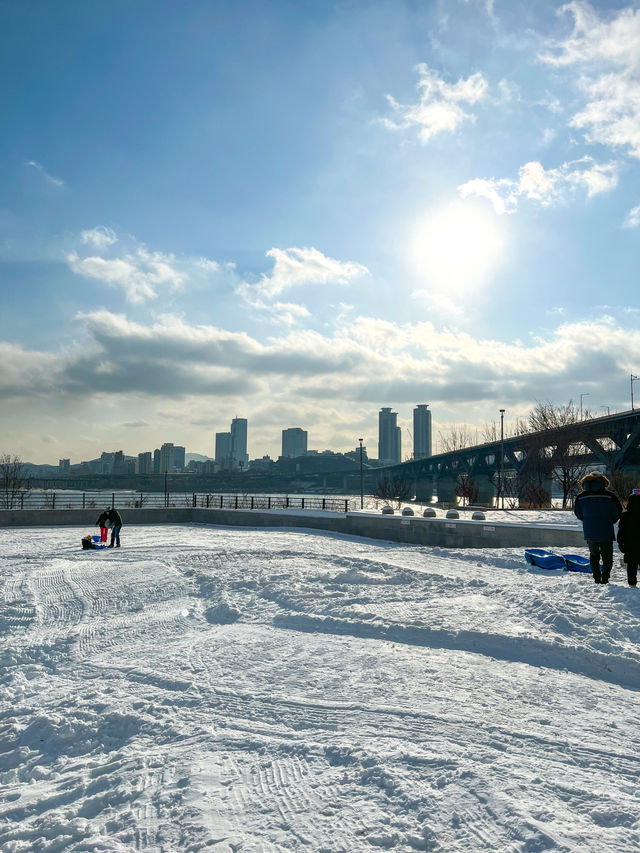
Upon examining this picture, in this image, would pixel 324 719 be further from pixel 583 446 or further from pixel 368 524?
pixel 583 446

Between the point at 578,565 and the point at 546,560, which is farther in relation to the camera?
the point at 546,560

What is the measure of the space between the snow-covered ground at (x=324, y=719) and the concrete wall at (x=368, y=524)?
5613mm

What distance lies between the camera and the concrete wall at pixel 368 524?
15023mm

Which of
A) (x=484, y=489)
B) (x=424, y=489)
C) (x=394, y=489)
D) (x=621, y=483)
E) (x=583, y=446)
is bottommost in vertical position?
(x=424, y=489)

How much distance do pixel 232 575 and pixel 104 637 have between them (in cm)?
370

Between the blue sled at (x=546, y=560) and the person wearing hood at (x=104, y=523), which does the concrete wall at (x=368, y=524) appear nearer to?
the blue sled at (x=546, y=560)

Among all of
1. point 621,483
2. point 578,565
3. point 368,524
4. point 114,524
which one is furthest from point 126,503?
point 621,483

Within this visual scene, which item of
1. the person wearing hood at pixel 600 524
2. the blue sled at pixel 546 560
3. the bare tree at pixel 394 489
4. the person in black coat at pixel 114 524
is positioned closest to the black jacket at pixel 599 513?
the person wearing hood at pixel 600 524

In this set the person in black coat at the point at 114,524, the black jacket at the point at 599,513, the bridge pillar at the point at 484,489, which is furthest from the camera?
the bridge pillar at the point at 484,489

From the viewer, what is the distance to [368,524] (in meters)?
20.0

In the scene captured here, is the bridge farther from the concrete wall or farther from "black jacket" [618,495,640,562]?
"black jacket" [618,495,640,562]

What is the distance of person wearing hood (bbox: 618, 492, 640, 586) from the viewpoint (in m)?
8.85

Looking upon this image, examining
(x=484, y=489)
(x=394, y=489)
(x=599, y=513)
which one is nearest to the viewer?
(x=599, y=513)

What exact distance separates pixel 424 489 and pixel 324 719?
7523 centimetres
